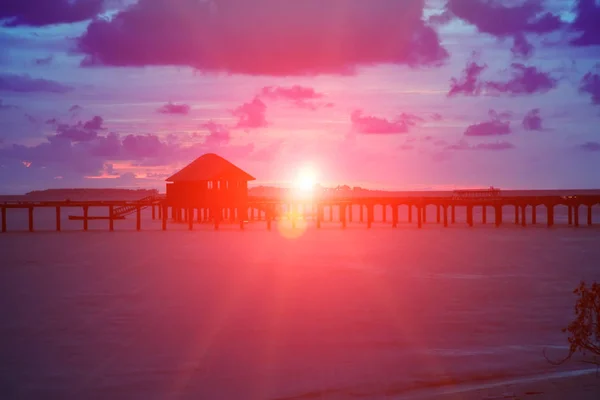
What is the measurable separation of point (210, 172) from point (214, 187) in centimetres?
123

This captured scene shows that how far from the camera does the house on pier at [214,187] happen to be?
54.4 metres

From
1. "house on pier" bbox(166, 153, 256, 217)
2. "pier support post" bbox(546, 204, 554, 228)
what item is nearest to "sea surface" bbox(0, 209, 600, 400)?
"house on pier" bbox(166, 153, 256, 217)

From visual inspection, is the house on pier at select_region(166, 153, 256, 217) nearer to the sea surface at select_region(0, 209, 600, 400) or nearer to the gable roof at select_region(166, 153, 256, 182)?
the gable roof at select_region(166, 153, 256, 182)

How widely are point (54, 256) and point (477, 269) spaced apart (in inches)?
679

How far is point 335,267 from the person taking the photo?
26219 millimetres

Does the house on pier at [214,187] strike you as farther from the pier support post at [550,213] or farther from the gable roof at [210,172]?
the pier support post at [550,213]

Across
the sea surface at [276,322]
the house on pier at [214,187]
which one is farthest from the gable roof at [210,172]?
the sea surface at [276,322]

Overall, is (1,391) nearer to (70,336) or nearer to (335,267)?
(70,336)

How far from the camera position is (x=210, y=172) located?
55.0 meters

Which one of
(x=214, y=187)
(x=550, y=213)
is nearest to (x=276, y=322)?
(x=214, y=187)

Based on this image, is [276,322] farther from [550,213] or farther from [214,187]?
[550,213]

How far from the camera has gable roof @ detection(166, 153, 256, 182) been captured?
5456cm

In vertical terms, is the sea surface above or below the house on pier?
below

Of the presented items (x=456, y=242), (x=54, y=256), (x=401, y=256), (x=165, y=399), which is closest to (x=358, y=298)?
(x=165, y=399)
